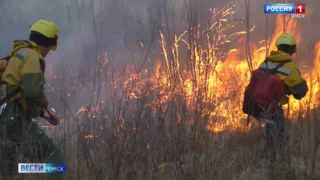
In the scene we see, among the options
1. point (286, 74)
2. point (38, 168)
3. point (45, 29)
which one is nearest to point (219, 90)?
point (286, 74)

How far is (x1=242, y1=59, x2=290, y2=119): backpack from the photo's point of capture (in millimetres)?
4641

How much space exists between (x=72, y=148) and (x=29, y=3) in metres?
16.0

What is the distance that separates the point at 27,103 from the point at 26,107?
4cm

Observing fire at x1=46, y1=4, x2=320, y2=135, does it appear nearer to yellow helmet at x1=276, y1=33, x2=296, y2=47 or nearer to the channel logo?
the channel logo

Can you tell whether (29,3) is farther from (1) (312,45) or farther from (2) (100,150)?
(2) (100,150)

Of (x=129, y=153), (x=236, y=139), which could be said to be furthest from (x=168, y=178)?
(x=236, y=139)

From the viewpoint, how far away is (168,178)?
3.66 meters

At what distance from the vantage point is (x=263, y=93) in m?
4.68

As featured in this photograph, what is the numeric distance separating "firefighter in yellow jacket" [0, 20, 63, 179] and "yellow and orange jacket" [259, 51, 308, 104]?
7.76 ft

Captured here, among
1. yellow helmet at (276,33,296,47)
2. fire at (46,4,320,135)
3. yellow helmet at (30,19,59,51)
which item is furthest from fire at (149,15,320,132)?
yellow helmet at (30,19,59,51)

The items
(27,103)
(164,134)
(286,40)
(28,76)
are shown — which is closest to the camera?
(28,76)

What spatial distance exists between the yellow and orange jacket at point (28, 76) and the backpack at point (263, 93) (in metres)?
2.17

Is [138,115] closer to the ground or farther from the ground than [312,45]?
closer to the ground

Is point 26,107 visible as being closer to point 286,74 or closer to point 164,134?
point 164,134
